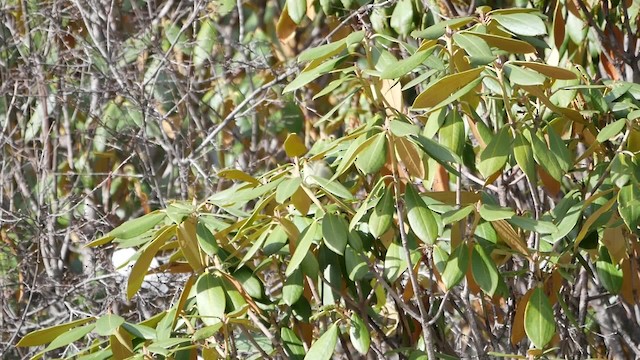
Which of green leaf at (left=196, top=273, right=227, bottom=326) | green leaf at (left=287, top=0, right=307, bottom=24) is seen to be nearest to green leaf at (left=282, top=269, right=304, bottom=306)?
green leaf at (left=196, top=273, right=227, bottom=326)

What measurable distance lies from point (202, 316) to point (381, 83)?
2.12 ft

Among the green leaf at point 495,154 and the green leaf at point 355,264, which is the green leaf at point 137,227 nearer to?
the green leaf at point 355,264

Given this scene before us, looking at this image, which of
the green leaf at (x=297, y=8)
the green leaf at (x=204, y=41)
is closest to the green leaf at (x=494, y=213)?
the green leaf at (x=297, y=8)

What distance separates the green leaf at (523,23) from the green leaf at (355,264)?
52 centimetres

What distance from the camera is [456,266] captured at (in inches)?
73.7

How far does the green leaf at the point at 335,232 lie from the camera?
1.88 meters

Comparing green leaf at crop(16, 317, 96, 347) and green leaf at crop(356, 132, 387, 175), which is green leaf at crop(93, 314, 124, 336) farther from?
green leaf at crop(356, 132, 387, 175)

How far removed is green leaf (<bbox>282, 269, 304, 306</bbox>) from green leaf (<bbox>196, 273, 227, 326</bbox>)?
0.12m

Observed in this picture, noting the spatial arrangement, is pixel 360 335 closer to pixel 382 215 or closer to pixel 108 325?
pixel 382 215

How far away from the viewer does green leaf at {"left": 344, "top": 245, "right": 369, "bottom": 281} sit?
6.54 feet

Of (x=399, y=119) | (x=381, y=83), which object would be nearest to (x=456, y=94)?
(x=399, y=119)

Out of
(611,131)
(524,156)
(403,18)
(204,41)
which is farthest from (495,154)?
(204,41)

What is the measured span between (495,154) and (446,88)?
18 cm

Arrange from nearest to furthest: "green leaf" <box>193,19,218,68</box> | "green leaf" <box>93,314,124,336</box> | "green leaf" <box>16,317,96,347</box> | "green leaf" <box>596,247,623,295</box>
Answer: "green leaf" <box>93,314,124,336</box>
"green leaf" <box>16,317,96,347</box>
"green leaf" <box>596,247,623,295</box>
"green leaf" <box>193,19,218,68</box>
